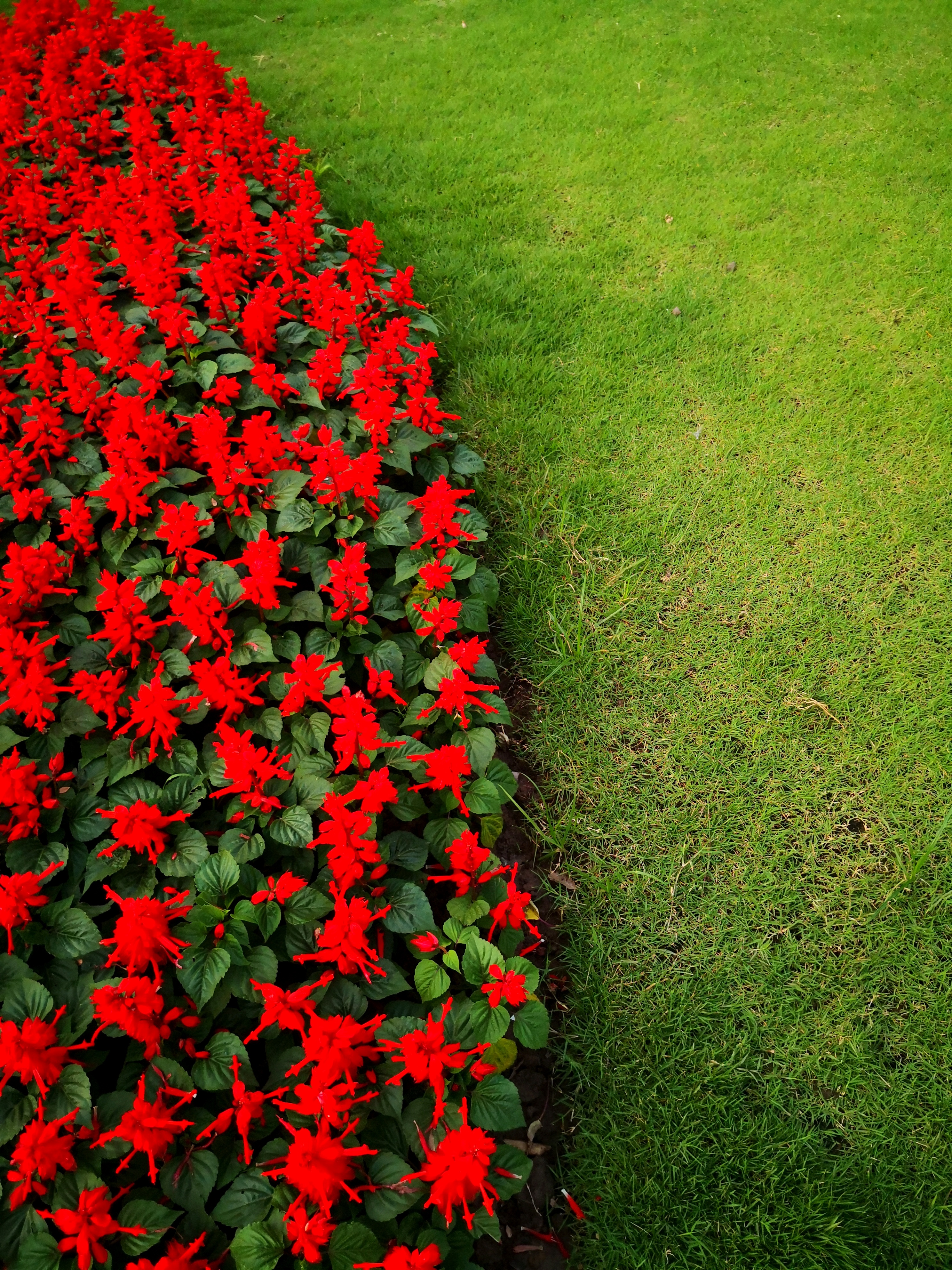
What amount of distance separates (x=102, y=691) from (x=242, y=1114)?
1.05m

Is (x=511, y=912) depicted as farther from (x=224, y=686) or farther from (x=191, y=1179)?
(x=224, y=686)

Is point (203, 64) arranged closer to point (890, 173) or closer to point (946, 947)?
point (890, 173)

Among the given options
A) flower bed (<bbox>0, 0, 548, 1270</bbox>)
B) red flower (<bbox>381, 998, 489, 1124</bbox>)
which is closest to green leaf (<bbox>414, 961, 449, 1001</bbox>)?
flower bed (<bbox>0, 0, 548, 1270</bbox>)

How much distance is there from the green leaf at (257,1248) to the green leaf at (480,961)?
497 millimetres

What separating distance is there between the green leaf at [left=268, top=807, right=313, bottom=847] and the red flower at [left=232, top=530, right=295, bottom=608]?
58 centimetres

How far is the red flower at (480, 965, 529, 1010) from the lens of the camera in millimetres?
1616

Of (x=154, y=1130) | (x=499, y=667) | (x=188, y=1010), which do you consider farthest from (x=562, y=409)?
(x=154, y=1130)

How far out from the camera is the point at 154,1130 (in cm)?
141

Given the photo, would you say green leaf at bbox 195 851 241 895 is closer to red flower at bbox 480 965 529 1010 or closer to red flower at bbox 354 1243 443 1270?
red flower at bbox 480 965 529 1010

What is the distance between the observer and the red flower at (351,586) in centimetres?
212

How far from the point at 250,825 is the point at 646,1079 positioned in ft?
3.76

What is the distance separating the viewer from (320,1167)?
1315 millimetres

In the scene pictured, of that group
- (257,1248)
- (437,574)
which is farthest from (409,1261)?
(437,574)

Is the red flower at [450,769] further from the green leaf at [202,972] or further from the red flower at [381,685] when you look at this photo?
the green leaf at [202,972]
